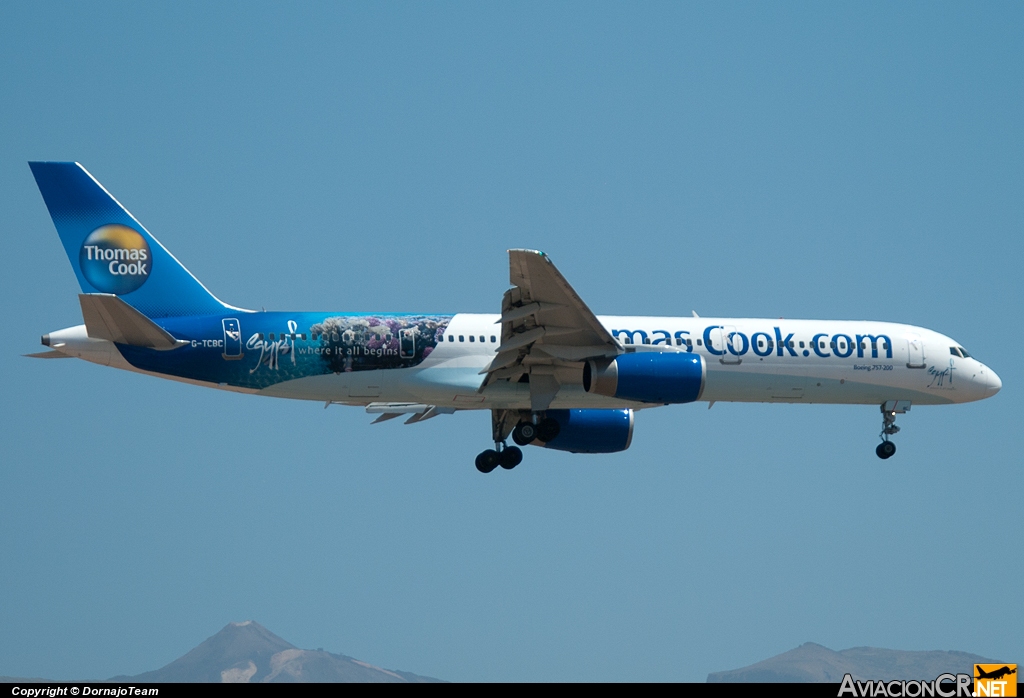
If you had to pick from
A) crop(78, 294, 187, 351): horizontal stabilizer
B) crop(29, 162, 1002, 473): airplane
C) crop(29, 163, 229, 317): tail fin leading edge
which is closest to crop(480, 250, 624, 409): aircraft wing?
crop(29, 162, 1002, 473): airplane

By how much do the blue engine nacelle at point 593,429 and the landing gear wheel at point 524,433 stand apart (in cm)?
212

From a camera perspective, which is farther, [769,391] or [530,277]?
[769,391]

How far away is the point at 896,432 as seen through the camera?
122 ft

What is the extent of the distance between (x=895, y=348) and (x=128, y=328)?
819 inches

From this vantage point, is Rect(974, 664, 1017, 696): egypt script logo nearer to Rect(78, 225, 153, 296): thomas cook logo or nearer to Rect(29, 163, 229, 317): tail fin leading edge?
Rect(29, 163, 229, 317): tail fin leading edge

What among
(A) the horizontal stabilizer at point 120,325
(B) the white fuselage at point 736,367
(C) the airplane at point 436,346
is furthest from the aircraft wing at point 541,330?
(A) the horizontal stabilizer at point 120,325

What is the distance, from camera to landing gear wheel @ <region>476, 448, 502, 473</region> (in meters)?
37.3

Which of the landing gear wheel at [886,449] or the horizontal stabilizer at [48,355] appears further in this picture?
the landing gear wheel at [886,449]

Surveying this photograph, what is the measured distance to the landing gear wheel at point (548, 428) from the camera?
3600 cm

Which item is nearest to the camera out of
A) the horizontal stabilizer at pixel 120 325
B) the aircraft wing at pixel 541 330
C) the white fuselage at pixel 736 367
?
the horizontal stabilizer at pixel 120 325

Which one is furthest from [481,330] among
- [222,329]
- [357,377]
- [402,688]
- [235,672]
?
[235,672]

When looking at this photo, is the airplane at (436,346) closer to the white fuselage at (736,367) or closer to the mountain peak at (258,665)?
the white fuselage at (736,367)

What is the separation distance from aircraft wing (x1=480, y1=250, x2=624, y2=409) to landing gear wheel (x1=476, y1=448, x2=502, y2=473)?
396 cm

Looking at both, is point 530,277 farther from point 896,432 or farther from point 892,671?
point 892,671
